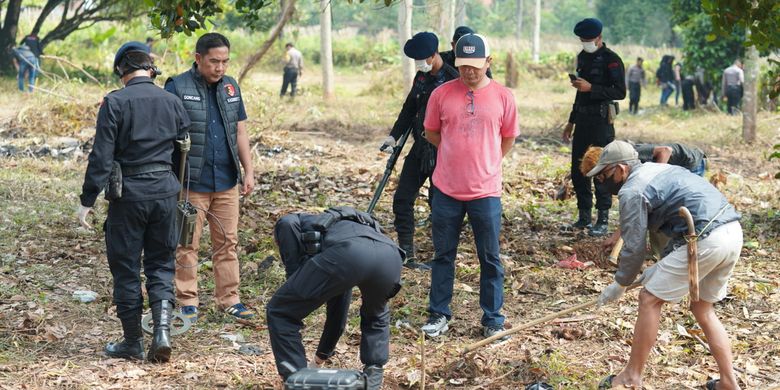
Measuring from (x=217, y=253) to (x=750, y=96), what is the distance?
12232mm

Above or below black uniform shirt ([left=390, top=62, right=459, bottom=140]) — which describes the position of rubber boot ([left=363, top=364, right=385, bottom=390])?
below

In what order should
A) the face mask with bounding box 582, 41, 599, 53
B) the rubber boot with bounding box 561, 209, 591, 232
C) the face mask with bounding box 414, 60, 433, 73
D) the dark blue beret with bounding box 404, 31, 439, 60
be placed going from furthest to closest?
the rubber boot with bounding box 561, 209, 591, 232 < the face mask with bounding box 582, 41, 599, 53 < the face mask with bounding box 414, 60, 433, 73 < the dark blue beret with bounding box 404, 31, 439, 60

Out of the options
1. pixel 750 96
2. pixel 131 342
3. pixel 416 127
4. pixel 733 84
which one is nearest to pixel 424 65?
pixel 416 127

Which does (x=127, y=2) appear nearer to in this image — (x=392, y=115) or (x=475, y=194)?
(x=392, y=115)

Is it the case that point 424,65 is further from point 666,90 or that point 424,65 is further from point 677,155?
point 666,90

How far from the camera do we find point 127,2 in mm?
26266

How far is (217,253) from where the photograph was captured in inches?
256

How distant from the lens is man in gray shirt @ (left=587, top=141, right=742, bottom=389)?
4883mm

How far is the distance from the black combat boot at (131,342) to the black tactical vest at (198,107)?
3.54ft

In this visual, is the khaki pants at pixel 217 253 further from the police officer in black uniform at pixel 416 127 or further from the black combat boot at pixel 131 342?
the police officer in black uniform at pixel 416 127

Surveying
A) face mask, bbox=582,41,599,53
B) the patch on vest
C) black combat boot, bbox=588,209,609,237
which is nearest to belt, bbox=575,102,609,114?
face mask, bbox=582,41,599,53

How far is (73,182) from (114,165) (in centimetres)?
641

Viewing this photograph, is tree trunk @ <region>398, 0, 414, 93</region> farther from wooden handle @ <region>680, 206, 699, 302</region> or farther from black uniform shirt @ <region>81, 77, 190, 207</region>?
wooden handle @ <region>680, 206, 699, 302</region>

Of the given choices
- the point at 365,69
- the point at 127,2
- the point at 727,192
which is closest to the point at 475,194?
the point at 727,192
